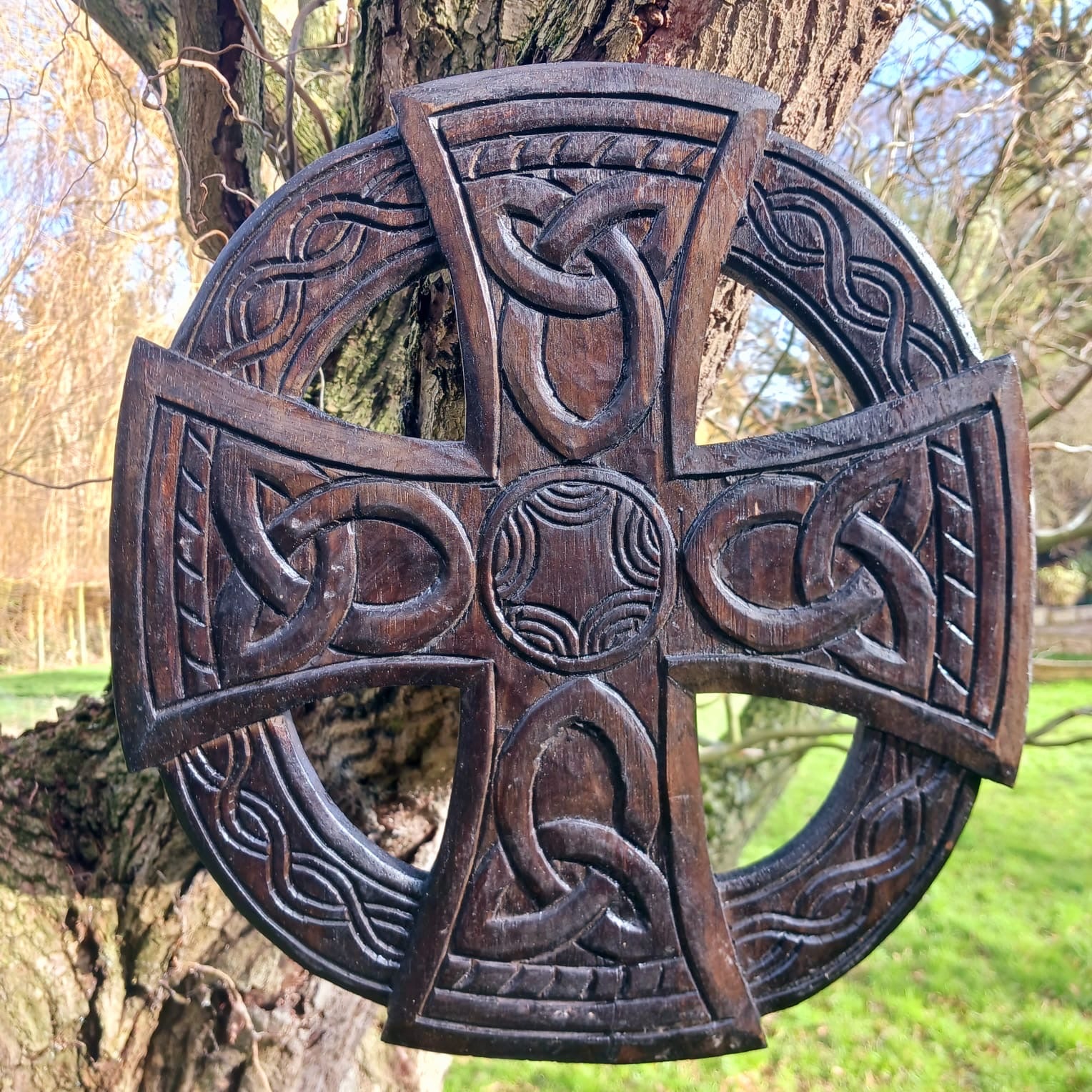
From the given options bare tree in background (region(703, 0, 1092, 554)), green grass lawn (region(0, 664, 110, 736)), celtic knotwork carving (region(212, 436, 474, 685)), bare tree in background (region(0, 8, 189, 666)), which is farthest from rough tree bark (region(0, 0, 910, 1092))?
bare tree in background (region(703, 0, 1092, 554))

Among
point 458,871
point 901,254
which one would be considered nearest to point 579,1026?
point 458,871

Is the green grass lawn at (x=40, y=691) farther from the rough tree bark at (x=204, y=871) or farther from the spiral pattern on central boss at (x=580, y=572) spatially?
the spiral pattern on central boss at (x=580, y=572)

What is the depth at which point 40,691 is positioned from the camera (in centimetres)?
254

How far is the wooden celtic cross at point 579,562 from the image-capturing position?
110cm

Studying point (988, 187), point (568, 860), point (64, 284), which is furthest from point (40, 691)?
point (988, 187)

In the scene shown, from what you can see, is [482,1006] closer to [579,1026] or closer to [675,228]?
[579,1026]


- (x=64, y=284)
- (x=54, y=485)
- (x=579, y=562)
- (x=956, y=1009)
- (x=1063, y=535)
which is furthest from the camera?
(x=956, y=1009)

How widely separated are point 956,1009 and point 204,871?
3.06 meters

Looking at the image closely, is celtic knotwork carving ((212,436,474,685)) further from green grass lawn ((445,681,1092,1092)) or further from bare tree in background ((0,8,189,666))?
green grass lawn ((445,681,1092,1092))

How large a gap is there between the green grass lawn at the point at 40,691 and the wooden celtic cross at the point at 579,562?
1543 millimetres

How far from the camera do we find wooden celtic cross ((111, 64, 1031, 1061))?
3.60 feet

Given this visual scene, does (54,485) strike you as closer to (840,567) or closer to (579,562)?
(579,562)

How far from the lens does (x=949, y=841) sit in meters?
1.11

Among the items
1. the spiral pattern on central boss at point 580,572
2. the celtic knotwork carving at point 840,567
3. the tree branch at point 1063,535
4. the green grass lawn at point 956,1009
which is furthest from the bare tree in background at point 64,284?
the tree branch at point 1063,535
